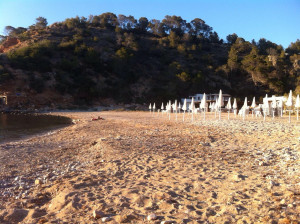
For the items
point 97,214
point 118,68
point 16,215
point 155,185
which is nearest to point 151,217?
point 97,214

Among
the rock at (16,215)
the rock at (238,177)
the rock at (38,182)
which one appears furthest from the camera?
the rock at (38,182)

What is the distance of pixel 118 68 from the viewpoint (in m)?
55.2

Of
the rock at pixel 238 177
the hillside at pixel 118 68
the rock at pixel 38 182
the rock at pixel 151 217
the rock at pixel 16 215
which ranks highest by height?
the hillside at pixel 118 68

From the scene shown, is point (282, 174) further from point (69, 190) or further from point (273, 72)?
point (273, 72)

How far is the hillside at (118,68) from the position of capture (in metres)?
45.6

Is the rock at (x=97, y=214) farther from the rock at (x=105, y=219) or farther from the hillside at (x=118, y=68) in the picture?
the hillside at (x=118, y=68)

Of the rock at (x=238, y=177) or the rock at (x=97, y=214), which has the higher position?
the rock at (x=238, y=177)

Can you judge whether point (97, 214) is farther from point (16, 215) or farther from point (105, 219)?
point (16, 215)

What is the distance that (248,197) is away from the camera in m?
3.53

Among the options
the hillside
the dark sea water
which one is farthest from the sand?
the hillside

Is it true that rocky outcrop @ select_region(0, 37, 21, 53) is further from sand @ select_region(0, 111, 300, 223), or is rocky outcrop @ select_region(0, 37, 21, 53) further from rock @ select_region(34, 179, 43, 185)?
rock @ select_region(34, 179, 43, 185)

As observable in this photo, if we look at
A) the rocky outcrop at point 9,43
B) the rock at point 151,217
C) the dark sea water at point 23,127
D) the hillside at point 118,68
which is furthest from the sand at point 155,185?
the rocky outcrop at point 9,43

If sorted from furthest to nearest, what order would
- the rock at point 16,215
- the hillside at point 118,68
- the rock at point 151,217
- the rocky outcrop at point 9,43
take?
1. the rocky outcrop at point 9,43
2. the hillside at point 118,68
3. the rock at point 16,215
4. the rock at point 151,217

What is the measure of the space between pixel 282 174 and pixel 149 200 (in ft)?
9.11
